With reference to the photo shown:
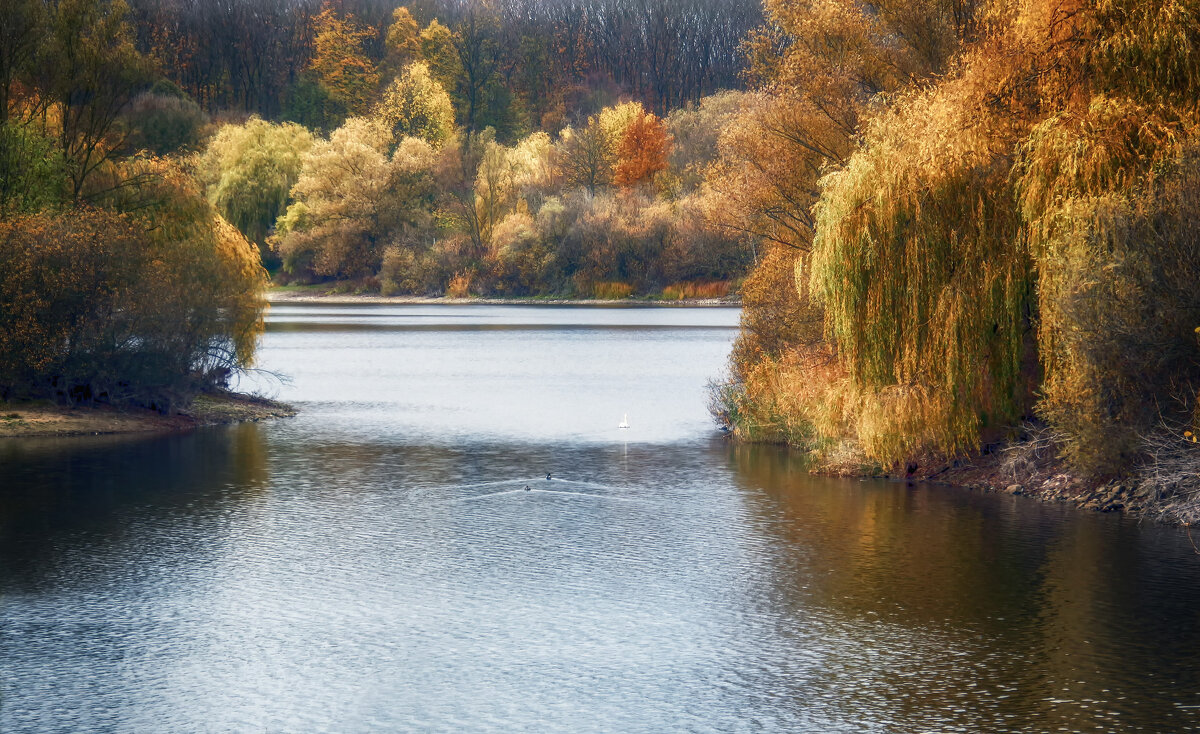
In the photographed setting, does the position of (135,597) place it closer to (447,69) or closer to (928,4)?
(928,4)

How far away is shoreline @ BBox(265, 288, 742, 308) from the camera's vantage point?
96.9 meters

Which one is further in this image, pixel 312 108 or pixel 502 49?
pixel 502 49

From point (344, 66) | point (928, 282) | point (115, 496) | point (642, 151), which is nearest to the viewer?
point (115, 496)

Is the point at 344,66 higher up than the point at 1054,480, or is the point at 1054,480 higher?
the point at 344,66

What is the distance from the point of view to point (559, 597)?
16.1 metres

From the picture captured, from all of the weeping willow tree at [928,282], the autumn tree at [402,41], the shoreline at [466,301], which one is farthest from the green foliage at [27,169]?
the autumn tree at [402,41]

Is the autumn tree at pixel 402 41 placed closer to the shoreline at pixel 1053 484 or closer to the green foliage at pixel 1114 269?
the shoreline at pixel 1053 484

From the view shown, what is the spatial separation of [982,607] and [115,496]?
15.5 metres

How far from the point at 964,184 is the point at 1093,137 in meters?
2.63

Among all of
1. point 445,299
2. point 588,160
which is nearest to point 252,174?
point 445,299

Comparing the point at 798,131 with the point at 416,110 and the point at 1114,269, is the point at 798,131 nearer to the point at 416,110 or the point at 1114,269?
the point at 1114,269

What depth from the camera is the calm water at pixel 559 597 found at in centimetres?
1199

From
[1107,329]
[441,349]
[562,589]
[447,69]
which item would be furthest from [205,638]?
[447,69]

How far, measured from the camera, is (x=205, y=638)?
14.2m
